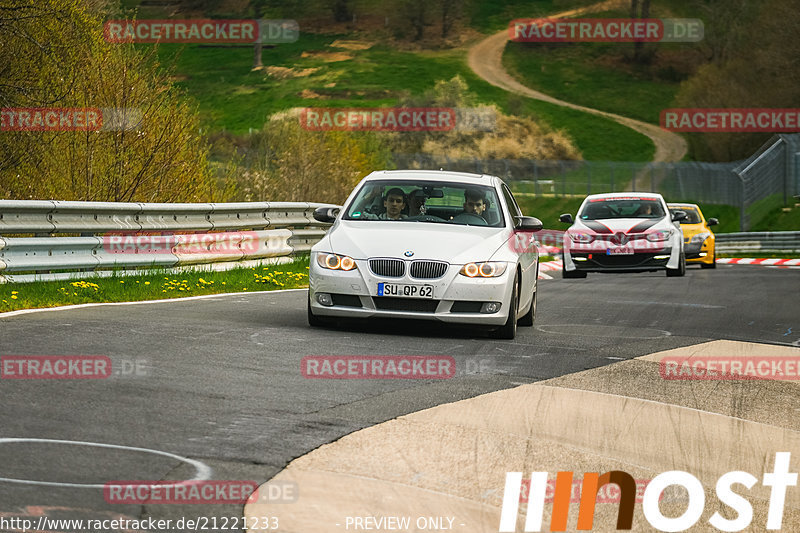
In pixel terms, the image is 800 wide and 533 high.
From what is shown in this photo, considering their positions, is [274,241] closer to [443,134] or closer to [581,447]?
[581,447]

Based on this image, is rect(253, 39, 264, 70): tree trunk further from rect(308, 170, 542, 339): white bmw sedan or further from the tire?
rect(308, 170, 542, 339): white bmw sedan

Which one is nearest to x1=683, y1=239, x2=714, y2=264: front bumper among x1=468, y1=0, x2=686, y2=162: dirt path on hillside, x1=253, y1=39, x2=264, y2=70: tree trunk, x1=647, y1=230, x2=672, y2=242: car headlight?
x1=647, y1=230, x2=672, y2=242: car headlight

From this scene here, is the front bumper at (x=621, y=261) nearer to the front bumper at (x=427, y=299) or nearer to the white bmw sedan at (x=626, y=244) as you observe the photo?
the white bmw sedan at (x=626, y=244)

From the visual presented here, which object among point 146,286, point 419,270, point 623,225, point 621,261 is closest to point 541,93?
point 623,225

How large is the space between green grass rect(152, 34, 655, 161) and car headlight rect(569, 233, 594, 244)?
249 feet

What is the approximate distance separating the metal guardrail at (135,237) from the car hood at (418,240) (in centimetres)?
372

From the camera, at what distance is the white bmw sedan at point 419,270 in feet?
35.8

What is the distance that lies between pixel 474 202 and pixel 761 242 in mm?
28217

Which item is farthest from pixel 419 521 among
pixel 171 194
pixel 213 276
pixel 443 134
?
pixel 443 134

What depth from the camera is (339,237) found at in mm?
11438

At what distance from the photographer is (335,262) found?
36.5 feet

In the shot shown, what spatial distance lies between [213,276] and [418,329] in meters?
5.37

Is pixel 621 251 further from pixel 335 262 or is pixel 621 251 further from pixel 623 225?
pixel 335 262

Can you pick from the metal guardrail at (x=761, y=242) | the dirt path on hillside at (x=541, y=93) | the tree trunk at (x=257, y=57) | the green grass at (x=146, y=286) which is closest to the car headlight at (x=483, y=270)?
the green grass at (x=146, y=286)
